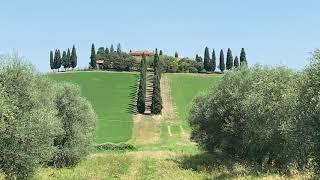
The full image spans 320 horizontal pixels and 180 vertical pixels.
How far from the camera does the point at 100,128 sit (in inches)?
4469

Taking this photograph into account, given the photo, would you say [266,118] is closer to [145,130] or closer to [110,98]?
[145,130]

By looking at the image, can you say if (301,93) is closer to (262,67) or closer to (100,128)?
(262,67)

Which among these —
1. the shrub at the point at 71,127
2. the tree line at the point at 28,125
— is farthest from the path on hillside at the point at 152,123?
the tree line at the point at 28,125

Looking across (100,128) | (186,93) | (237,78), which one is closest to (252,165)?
(237,78)

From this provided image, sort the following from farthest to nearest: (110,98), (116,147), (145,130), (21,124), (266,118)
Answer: (110,98) < (145,130) < (116,147) < (266,118) < (21,124)

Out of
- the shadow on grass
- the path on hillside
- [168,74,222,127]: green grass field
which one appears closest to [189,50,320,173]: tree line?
the shadow on grass

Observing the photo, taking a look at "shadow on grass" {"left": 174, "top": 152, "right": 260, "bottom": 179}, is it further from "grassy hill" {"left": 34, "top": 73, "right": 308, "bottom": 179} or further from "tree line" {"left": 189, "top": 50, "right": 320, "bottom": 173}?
"tree line" {"left": 189, "top": 50, "right": 320, "bottom": 173}

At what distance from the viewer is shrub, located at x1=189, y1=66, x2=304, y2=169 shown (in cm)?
4362

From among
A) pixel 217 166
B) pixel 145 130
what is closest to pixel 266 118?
pixel 217 166

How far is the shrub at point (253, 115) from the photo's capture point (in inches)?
1718

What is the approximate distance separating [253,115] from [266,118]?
1.67m

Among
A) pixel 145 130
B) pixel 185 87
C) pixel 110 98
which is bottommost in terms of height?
pixel 145 130

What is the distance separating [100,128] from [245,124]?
66.9 metres

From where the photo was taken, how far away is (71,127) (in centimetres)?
5397
